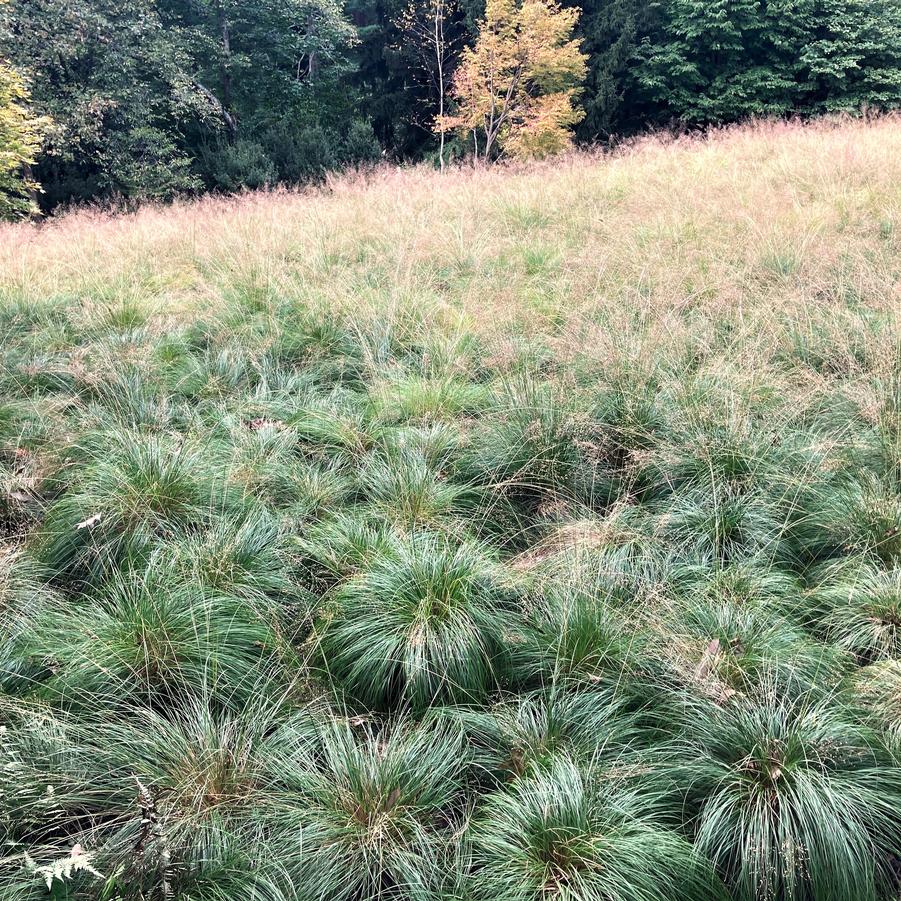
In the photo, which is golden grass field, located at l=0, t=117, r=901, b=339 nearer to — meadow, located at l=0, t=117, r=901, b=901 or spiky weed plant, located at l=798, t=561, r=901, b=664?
meadow, located at l=0, t=117, r=901, b=901

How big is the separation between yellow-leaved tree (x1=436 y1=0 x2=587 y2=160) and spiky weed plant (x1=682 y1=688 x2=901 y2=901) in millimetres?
16105

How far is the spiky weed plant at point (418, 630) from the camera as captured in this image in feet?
7.52

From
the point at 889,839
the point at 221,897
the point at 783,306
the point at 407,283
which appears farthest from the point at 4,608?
the point at 783,306

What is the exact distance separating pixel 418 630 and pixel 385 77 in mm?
26235

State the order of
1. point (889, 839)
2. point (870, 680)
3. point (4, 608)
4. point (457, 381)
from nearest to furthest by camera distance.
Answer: point (889, 839), point (870, 680), point (4, 608), point (457, 381)

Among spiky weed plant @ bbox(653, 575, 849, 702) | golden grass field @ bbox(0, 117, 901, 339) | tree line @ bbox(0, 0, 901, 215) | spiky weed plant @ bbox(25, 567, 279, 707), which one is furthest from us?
tree line @ bbox(0, 0, 901, 215)

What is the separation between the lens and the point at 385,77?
24.1 metres

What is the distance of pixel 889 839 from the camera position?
5.80 ft

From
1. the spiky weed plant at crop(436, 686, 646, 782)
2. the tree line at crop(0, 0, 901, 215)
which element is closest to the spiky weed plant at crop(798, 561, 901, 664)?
the spiky weed plant at crop(436, 686, 646, 782)

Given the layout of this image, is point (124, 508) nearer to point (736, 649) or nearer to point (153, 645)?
point (153, 645)

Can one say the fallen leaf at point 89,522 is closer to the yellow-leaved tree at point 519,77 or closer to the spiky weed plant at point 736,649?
the spiky weed plant at point 736,649

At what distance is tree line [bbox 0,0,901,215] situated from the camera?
16.0m

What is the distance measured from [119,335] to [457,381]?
2.91m

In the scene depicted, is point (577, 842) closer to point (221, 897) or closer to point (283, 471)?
point (221, 897)
